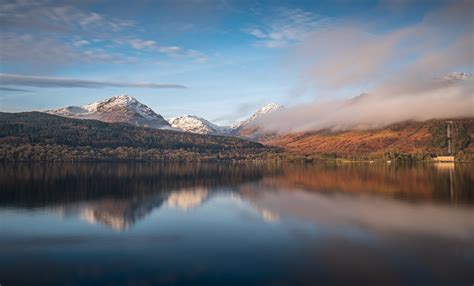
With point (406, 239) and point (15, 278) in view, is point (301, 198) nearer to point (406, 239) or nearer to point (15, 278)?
point (406, 239)

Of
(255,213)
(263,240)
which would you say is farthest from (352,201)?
(263,240)

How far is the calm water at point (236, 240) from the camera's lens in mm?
23953

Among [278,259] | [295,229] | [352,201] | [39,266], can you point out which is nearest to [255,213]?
[295,229]

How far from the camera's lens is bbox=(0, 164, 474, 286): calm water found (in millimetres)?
23953

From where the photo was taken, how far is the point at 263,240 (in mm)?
32938

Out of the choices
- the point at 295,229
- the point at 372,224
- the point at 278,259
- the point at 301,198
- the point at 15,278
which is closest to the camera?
the point at 15,278

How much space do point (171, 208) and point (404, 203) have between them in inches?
1178

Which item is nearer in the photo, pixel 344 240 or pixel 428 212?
pixel 344 240

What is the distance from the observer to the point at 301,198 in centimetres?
6097

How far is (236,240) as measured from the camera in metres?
33.1

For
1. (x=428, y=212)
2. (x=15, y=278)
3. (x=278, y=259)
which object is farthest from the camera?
(x=428, y=212)

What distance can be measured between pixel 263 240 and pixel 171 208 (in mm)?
21256

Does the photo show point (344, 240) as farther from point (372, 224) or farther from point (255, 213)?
point (255, 213)

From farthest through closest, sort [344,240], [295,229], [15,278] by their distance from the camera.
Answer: [295,229] < [344,240] < [15,278]
